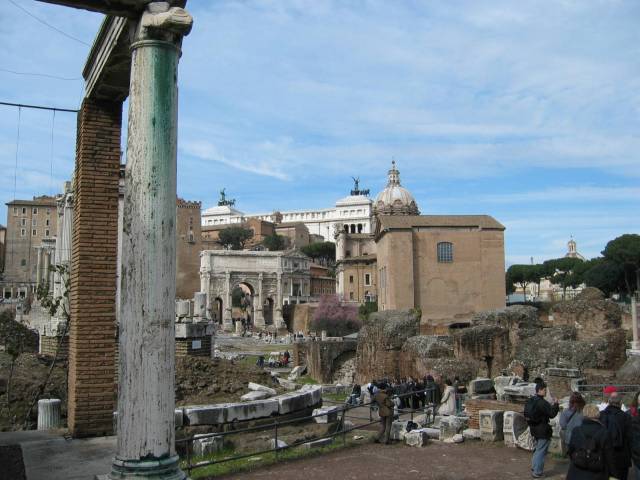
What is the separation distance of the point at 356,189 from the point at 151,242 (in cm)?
13143

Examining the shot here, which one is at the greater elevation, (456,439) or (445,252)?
(445,252)

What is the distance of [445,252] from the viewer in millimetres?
44250

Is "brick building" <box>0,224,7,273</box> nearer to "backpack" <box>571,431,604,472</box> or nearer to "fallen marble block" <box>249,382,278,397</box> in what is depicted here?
"fallen marble block" <box>249,382,278,397</box>

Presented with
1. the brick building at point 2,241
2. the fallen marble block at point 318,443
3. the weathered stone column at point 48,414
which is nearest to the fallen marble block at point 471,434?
the fallen marble block at point 318,443

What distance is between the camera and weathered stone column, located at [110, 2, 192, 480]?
4.05 meters

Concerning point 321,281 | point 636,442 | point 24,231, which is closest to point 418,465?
point 636,442

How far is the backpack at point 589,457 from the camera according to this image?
4676 millimetres

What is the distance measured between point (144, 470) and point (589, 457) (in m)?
3.18

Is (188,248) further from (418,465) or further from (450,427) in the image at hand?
(418,465)

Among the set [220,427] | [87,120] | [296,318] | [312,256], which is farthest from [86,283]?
[312,256]

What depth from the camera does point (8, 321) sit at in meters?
19.0

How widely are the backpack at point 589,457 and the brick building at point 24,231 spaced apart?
85.0 m

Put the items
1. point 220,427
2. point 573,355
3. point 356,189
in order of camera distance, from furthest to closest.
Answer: point 356,189 → point 573,355 → point 220,427

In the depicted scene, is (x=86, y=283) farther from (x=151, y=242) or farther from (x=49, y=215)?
(x=49, y=215)
